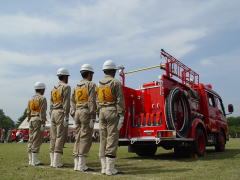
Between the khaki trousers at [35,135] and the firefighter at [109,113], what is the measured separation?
2.28 m

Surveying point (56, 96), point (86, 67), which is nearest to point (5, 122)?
point (56, 96)

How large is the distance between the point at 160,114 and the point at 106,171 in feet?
11.6

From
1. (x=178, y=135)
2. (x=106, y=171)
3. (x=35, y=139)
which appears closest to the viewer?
(x=106, y=171)

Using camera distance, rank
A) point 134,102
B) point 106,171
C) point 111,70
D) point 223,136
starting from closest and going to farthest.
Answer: point 106,171 < point 111,70 < point 134,102 < point 223,136

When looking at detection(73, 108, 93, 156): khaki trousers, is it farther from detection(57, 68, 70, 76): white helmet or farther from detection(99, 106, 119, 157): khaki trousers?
detection(57, 68, 70, 76): white helmet

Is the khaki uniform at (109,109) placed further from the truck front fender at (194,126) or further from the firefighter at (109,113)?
the truck front fender at (194,126)

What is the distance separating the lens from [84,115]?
6289 millimetres

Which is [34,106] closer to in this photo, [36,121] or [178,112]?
[36,121]

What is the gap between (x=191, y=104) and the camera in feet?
32.5

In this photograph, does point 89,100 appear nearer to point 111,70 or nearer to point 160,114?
point 111,70

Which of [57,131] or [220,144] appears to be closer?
[57,131]

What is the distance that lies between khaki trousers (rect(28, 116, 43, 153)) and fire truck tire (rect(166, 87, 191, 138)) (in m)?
3.72

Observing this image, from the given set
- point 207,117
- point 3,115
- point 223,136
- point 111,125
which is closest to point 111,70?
point 111,125

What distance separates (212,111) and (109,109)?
22.6 ft
